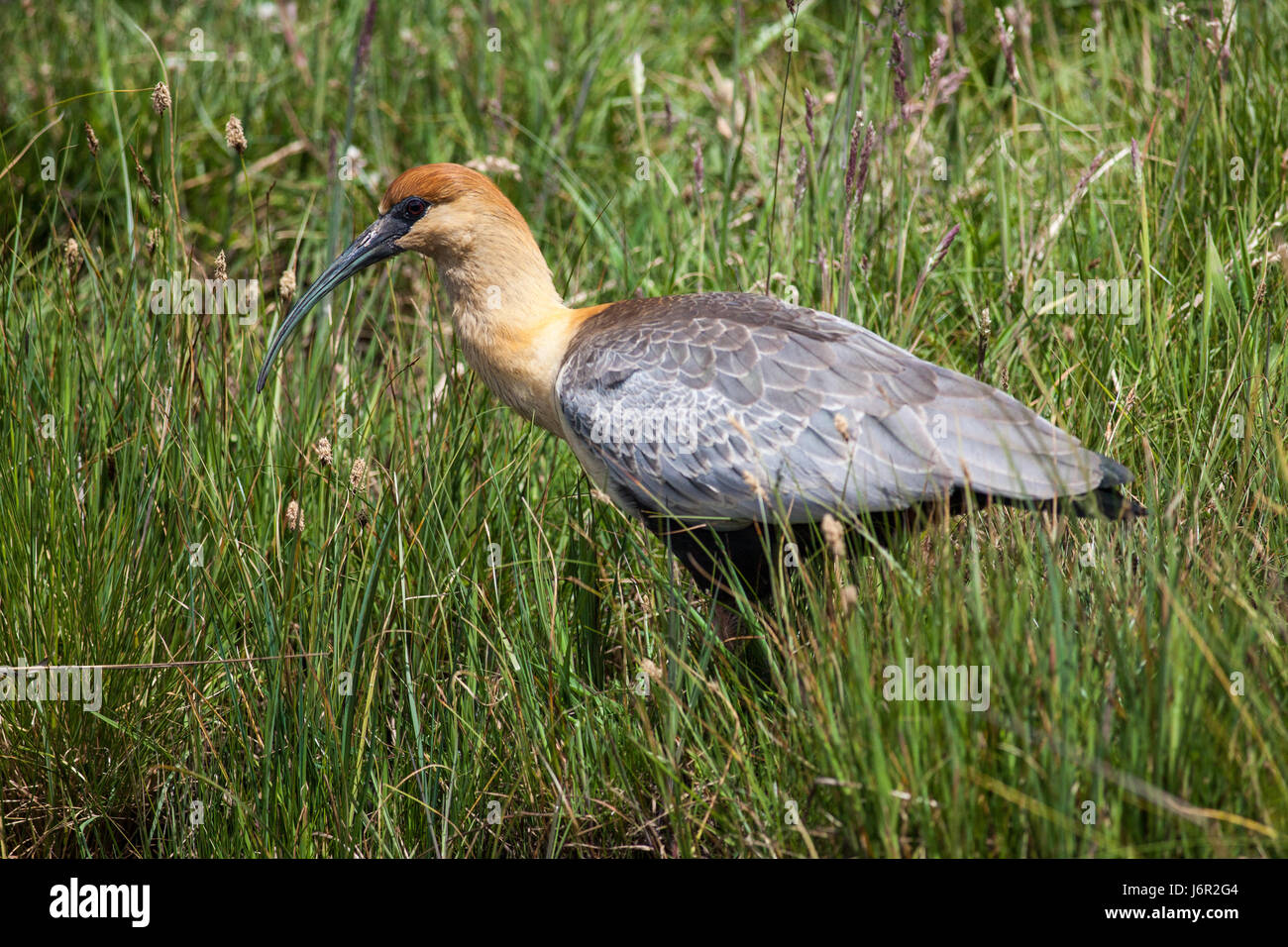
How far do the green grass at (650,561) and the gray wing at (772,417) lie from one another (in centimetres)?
20

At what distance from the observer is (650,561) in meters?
3.60

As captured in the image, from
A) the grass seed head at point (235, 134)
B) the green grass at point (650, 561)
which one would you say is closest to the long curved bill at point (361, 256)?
the green grass at point (650, 561)

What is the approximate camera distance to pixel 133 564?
3416 mm

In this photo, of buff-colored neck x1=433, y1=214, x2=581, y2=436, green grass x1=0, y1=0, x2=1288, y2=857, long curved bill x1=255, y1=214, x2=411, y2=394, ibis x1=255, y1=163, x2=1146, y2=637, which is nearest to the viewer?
green grass x1=0, y1=0, x2=1288, y2=857

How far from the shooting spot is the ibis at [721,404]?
324cm

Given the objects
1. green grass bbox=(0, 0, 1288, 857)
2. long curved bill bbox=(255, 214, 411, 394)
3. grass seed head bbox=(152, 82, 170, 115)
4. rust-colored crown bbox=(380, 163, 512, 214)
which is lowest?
green grass bbox=(0, 0, 1288, 857)

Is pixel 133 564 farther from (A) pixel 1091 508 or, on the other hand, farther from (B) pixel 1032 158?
(B) pixel 1032 158

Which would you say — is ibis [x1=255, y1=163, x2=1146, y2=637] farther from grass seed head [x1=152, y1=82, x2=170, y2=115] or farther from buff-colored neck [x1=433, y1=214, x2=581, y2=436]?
grass seed head [x1=152, y1=82, x2=170, y2=115]

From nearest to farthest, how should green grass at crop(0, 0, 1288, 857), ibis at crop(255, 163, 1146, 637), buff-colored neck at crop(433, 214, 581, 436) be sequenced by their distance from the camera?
green grass at crop(0, 0, 1288, 857), ibis at crop(255, 163, 1146, 637), buff-colored neck at crop(433, 214, 581, 436)

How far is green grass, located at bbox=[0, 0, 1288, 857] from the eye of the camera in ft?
8.00

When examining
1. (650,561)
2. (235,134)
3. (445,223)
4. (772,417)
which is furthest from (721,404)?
(235,134)

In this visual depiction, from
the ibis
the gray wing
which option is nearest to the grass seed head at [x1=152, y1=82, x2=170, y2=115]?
the ibis

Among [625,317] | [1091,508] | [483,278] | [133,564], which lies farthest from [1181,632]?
[133,564]

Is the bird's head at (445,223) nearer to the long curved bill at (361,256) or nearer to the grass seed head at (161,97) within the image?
the long curved bill at (361,256)
